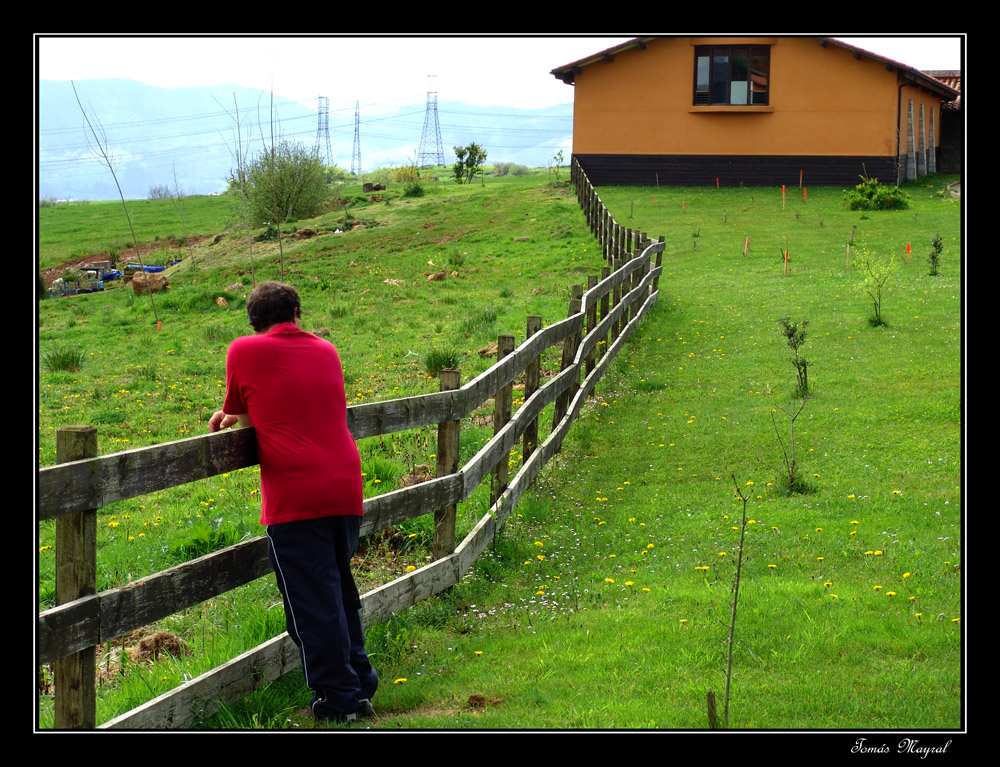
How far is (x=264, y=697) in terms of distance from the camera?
3973mm

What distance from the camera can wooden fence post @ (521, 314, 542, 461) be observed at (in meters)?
7.82

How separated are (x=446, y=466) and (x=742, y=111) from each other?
109ft

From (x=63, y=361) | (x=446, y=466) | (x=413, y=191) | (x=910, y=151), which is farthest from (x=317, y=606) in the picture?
(x=910, y=151)

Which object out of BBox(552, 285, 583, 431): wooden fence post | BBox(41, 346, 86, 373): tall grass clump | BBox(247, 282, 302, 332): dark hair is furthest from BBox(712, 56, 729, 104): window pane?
BBox(247, 282, 302, 332): dark hair

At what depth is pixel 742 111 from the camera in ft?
116

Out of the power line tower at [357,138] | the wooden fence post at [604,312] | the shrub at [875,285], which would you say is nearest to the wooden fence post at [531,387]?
the wooden fence post at [604,312]

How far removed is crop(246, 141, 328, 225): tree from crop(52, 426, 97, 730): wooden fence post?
3144cm

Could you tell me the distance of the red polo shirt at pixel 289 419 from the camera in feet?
12.4

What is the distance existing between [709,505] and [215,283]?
19.0m

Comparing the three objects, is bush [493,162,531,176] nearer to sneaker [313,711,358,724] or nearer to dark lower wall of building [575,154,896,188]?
dark lower wall of building [575,154,896,188]

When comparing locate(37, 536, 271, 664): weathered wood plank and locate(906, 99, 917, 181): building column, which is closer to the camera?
locate(37, 536, 271, 664): weathered wood plank

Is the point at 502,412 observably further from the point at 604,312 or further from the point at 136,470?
the point at 604,312

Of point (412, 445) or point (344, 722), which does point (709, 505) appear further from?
point (344, 722)

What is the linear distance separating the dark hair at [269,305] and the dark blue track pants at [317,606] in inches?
33.1
